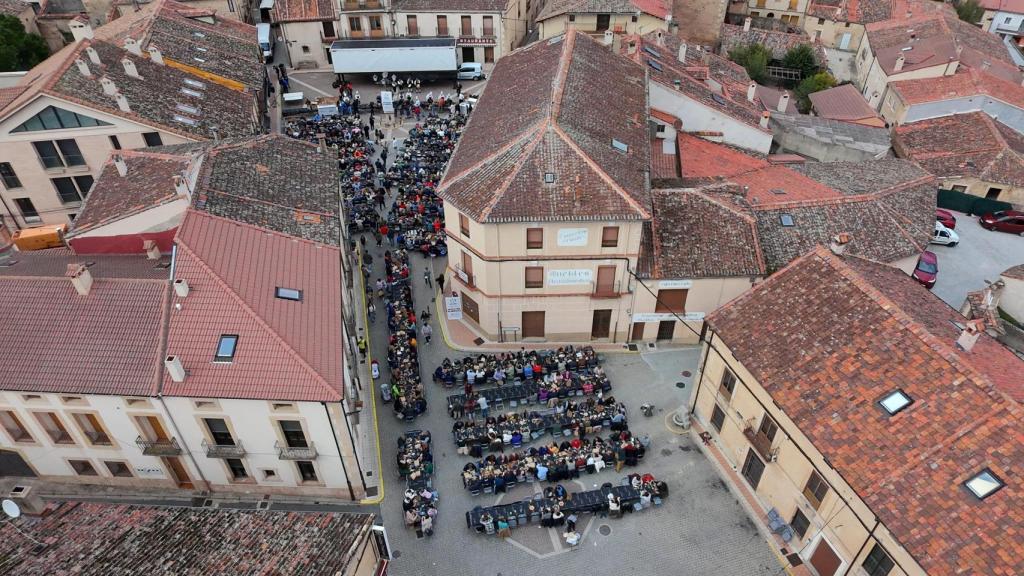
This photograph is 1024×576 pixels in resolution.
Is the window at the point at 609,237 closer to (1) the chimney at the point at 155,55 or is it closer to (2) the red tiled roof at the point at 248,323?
(2) the red tiled roof at the point at 248,323

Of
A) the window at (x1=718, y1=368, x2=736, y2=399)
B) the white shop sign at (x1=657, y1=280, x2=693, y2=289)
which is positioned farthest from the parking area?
the window at (x1=718, y1=368, x2=736, y2=399)

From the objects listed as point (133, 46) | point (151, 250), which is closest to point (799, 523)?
point (151, 250)

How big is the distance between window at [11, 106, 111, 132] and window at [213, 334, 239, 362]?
24.2 metres

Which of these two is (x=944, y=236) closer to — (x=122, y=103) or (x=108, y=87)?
(x=122, y=103)

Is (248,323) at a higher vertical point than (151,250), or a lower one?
lower

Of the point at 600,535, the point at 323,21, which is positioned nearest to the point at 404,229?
the point at 600,535

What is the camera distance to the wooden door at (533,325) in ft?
122

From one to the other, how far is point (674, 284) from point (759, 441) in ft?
34.7

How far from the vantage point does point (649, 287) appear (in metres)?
35.6

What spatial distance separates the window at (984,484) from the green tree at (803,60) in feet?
195

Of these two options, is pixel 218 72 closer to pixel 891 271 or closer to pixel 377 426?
pixel 377 426

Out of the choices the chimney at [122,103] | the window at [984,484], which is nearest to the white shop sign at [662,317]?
the window at [984,484]

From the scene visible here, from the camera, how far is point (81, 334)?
26078mm

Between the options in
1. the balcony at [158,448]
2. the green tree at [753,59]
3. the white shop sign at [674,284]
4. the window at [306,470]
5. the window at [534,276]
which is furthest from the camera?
the green tree at [753,59]
